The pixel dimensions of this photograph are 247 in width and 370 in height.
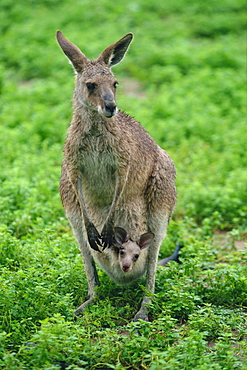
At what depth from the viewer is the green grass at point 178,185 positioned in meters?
3.91

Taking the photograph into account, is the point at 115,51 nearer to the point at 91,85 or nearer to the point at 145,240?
the point at 91,85

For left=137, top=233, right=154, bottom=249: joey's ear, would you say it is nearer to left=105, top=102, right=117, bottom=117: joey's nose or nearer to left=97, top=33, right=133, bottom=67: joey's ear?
left=105, top=102, right=117, bottom=117: joey's nose

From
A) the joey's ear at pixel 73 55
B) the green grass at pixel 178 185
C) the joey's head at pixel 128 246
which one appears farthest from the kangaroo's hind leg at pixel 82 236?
the joey's ear at pixel 73 55

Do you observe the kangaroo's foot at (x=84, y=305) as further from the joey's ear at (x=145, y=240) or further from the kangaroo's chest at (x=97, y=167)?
the kangaroo's chest at (x=97, y=167)

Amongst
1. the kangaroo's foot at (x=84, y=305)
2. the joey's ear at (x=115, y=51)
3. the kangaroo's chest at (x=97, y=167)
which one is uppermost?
the joey's ear at (x=115, y=51)

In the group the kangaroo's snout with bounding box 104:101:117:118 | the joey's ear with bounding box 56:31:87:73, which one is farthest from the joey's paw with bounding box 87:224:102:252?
Answer: the joey's ear with bounding box 56:31:87:73

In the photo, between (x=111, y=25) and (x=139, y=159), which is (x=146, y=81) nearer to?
(x=111, y=25)

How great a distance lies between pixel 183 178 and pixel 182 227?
143 centimetres

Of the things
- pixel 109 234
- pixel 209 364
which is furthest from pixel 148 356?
pixel 109 234

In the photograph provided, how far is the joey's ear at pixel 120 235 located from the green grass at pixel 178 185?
0.43 metres

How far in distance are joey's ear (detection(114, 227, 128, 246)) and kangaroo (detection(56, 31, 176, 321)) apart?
0.04 meters

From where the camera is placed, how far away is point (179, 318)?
15.0 feet

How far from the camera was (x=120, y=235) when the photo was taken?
4.82 metres

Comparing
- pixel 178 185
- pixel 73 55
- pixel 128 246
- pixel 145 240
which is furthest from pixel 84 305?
pixel 178 185
